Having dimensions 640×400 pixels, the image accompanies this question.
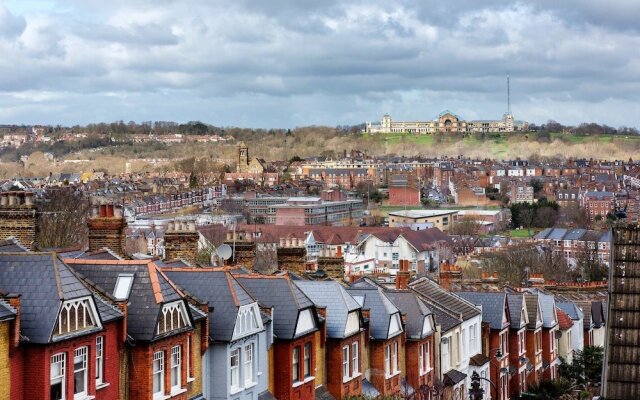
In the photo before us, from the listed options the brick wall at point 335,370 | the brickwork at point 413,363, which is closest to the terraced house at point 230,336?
the brick wall at point 335,370

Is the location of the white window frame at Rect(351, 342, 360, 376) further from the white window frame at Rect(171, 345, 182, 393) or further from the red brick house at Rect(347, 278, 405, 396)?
the white window frame at Rect(171, 345, 182, 393)

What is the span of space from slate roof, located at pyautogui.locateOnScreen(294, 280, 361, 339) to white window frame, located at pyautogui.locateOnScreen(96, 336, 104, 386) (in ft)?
29.7

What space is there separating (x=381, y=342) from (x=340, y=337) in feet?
7.65

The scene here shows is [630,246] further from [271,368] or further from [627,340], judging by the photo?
[271,368]

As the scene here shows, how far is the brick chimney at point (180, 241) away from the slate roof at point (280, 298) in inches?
144

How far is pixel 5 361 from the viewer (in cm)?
1644

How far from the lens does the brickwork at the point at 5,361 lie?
16.4m

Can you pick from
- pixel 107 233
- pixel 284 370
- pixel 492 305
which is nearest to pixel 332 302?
pixel 284 370

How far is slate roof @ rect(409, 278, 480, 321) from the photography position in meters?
35.5

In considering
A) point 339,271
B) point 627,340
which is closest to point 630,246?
point 627,340

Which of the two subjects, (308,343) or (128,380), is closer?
(128,380)

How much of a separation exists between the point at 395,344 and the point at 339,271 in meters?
5.51

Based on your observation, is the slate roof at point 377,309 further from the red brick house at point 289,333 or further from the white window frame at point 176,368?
the white window frame at point 176,368

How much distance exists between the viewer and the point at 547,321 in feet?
142
